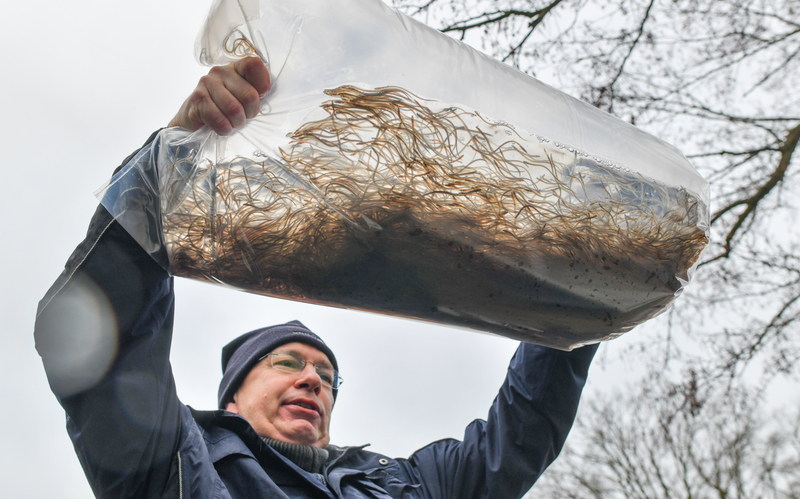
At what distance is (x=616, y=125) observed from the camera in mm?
1194

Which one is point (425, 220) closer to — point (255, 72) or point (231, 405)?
point (255, 72)

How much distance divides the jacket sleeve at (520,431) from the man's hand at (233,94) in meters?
1.12

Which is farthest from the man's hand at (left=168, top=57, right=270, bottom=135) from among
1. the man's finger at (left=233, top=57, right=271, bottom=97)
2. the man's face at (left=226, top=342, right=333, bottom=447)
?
the man's face at (left=226, top=342, right=333, bottom=447)

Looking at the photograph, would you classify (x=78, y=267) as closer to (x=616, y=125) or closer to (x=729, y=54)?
(x=616, y=125)

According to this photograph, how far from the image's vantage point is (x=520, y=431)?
1630 millimetres

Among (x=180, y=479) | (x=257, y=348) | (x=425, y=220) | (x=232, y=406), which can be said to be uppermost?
(x=425, y=220)

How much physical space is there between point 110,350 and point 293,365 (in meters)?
1.15

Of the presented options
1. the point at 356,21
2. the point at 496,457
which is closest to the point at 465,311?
the point at 356,21

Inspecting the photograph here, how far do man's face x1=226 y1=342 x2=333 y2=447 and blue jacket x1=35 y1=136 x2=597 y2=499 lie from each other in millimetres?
217

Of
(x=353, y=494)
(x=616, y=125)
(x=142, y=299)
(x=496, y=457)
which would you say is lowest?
(x=353, y=494)

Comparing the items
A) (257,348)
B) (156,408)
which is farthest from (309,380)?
(156,408)

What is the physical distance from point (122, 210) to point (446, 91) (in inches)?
24.5

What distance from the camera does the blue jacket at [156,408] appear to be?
957 mm

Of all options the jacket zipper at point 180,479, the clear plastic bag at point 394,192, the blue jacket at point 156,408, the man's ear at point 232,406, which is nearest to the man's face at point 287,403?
the man's ear at point 232,406
